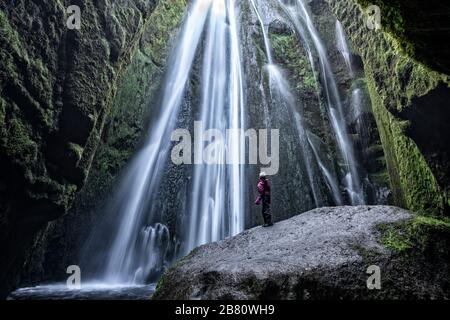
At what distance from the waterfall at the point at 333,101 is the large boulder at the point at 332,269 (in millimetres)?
8906

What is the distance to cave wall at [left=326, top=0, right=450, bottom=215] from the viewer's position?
20.5ft

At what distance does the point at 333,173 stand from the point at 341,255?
10310 millimetres

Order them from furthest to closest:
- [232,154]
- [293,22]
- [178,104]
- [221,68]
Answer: [293,22], [221,68], [178,104], [232,154]

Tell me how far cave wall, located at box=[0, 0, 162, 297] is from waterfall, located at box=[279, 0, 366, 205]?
36.0ft

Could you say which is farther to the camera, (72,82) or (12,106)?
(72,82)

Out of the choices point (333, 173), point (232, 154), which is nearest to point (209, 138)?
point (232, 154)

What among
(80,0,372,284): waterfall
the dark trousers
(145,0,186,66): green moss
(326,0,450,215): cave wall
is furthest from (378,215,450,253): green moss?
(145,0,186,66): green moss

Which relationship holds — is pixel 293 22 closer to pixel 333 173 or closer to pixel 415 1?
pixel 333 173

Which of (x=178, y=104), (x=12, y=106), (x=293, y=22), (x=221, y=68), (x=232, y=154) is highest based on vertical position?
(x=293, y=22)

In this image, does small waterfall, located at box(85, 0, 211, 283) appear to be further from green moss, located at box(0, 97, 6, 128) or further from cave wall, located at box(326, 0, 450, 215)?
cave wall, located at box(326, 0, 450, 215)

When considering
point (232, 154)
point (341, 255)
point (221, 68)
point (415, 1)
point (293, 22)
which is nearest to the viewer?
point (415, 1)

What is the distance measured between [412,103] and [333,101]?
10.3 m

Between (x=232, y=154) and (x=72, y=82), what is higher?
(x=232, y=154)

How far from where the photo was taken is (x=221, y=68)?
17734 millimetres
